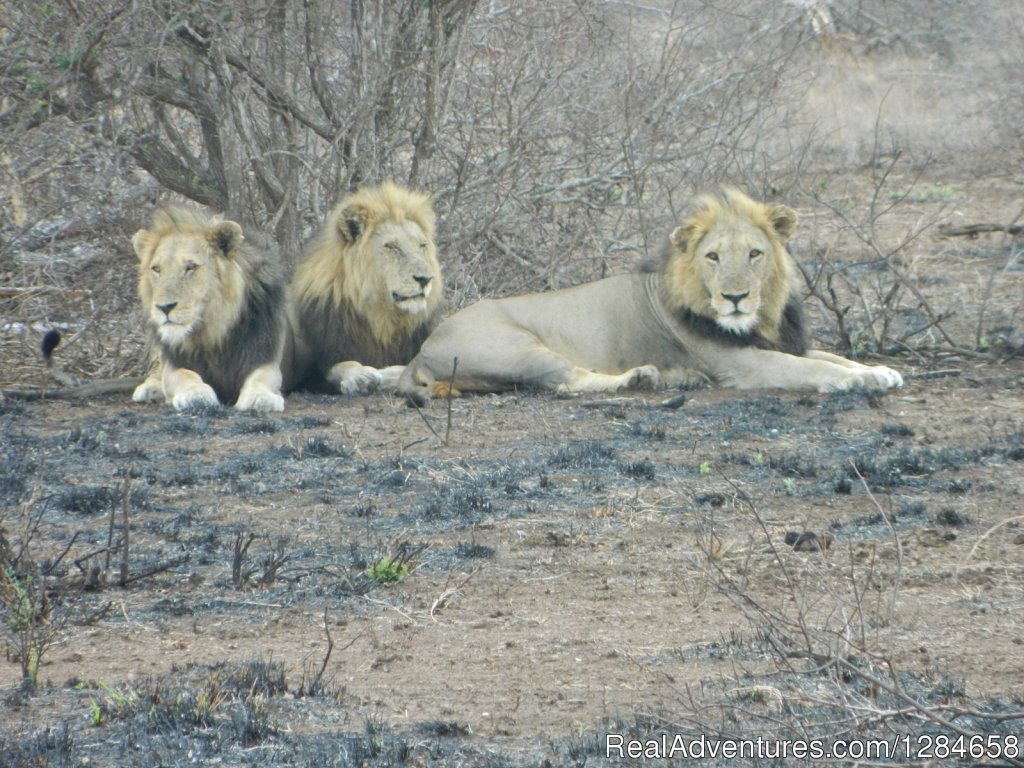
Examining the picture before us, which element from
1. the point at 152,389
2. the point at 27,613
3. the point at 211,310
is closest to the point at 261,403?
the point at 211,310

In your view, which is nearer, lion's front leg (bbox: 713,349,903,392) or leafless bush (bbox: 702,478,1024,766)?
leafless bush (bbox: 702,478,1024,766)

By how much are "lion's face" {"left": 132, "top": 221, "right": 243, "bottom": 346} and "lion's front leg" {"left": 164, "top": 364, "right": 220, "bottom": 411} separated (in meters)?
0.17

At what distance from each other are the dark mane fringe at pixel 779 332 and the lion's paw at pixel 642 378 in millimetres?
322

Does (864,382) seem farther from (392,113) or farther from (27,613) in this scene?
(27,613)

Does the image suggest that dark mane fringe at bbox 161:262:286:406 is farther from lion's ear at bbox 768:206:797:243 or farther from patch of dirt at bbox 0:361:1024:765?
lion's ear at bbox 768:206:797:243

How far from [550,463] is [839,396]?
75.2 inches

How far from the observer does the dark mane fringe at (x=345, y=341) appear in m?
→ 7.87

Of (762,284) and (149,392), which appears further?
(149,392)

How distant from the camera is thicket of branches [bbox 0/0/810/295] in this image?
8.01 m

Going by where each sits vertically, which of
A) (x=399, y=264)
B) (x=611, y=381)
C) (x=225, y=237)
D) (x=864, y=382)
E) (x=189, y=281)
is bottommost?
(x=611, y=381)

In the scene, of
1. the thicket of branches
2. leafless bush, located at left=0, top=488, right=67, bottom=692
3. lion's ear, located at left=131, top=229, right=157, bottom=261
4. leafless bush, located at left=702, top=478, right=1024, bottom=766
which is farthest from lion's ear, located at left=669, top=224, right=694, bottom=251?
leafless bush, located at left=0, top=488, right=67, bottom=692

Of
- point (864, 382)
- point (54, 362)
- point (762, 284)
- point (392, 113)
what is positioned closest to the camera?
point (864, 382)

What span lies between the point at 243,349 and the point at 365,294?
744mm

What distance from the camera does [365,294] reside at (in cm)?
774
